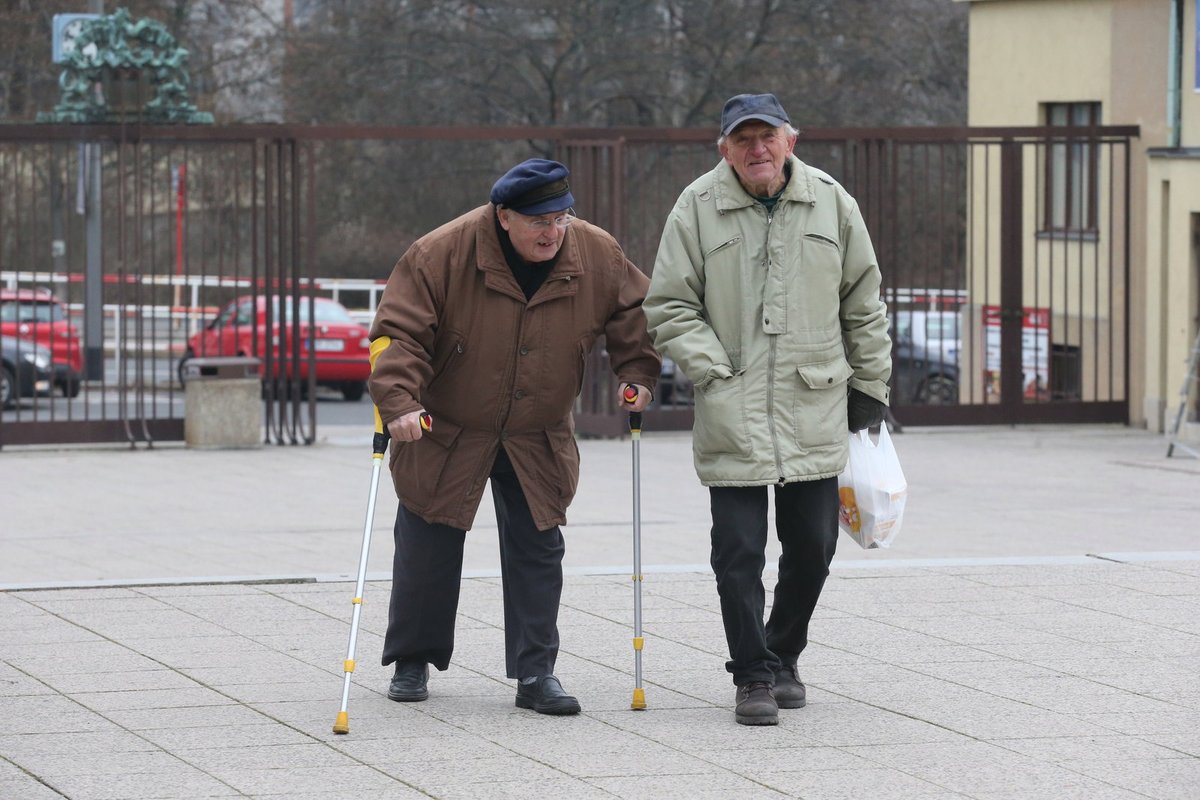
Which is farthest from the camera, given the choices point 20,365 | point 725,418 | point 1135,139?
point 20,365

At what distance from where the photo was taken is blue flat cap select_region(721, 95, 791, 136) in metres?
5.67

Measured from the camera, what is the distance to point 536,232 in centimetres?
579

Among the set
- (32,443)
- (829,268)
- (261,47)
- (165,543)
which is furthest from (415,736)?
(261,47)

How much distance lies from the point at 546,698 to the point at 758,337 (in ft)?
3.96

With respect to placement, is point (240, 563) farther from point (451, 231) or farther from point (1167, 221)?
point (1167, 221)

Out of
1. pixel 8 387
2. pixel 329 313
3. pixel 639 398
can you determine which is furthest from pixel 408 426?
pixel 329 313

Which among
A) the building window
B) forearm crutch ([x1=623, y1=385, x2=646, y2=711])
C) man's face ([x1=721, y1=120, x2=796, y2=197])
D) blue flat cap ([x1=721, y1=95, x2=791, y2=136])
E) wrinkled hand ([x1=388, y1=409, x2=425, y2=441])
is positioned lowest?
forearm crutch ([x1=623, y1=385, x2=646, y2=711])

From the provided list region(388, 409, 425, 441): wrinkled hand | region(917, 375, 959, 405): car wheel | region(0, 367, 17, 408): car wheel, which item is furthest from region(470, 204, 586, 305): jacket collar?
region(0, 367, 17, 408): car wheel

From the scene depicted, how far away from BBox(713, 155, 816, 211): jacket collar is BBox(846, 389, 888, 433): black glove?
23.7 inches

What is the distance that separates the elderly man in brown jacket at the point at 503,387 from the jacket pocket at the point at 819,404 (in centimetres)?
49

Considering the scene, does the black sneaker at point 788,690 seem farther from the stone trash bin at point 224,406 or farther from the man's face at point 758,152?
the stone trash bin at point 224,406

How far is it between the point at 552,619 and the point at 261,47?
97.0 ft

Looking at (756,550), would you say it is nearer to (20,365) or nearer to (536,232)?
(536,232)

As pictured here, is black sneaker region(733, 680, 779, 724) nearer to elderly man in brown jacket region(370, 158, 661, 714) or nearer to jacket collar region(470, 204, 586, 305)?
elderly man in brown jacket region(370, 158, 661, 714)
